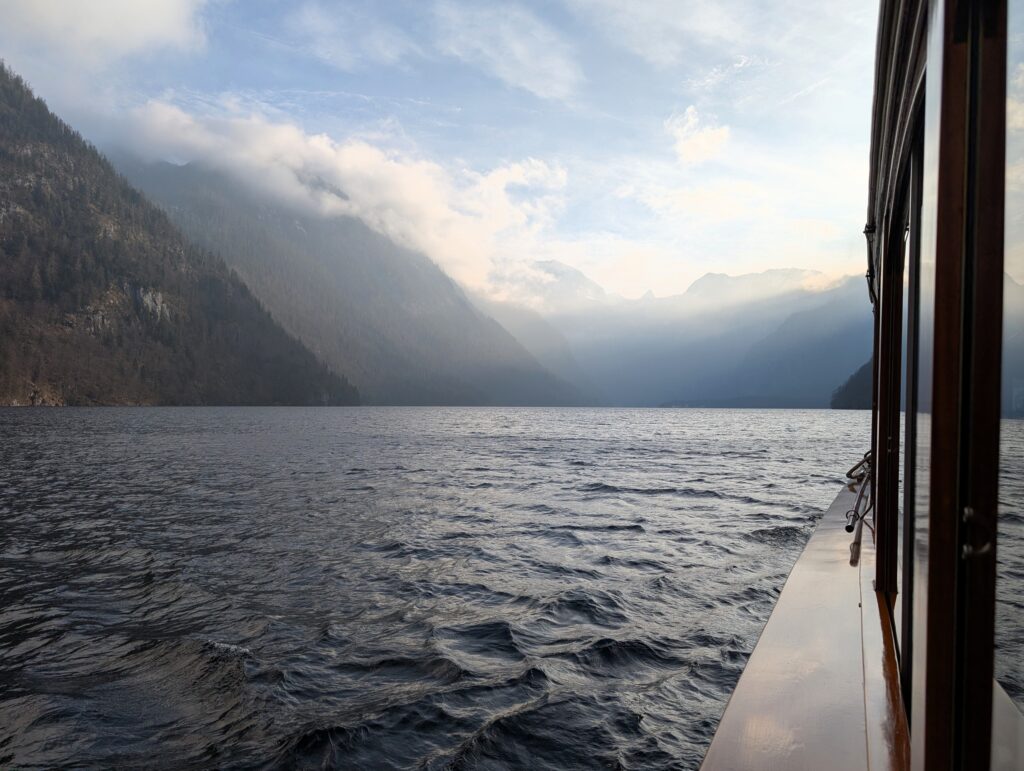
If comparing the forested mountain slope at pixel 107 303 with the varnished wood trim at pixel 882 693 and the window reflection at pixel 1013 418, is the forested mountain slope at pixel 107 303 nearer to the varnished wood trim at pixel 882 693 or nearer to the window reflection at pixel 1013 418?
the varnished wood trim at pixel 882 693

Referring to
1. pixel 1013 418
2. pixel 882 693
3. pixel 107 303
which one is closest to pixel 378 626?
pixel 882 693

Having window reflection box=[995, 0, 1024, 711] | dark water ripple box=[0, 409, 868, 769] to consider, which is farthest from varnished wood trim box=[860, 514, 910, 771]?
window reflection box=[995, 0, 1024, 711]

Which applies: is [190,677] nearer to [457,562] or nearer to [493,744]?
[493,744]

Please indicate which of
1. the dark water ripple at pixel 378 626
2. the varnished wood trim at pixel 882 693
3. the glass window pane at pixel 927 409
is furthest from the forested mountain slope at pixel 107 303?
the glass window pane at pixel 927 409

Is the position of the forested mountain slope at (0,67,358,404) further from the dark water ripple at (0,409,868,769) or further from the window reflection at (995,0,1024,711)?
the window reflection at (995,0,1024,711)

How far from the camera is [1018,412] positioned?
112cm

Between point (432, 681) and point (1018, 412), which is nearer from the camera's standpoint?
point (1018, 412)

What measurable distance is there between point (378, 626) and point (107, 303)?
155 metres

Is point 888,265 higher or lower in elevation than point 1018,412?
higher

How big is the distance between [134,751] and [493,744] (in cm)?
237

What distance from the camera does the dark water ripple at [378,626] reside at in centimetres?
451

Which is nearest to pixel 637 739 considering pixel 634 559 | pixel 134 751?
pixel 134 751

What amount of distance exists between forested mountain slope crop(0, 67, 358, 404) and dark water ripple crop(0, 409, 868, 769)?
5113 inches

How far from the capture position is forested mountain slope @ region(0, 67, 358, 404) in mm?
125188
